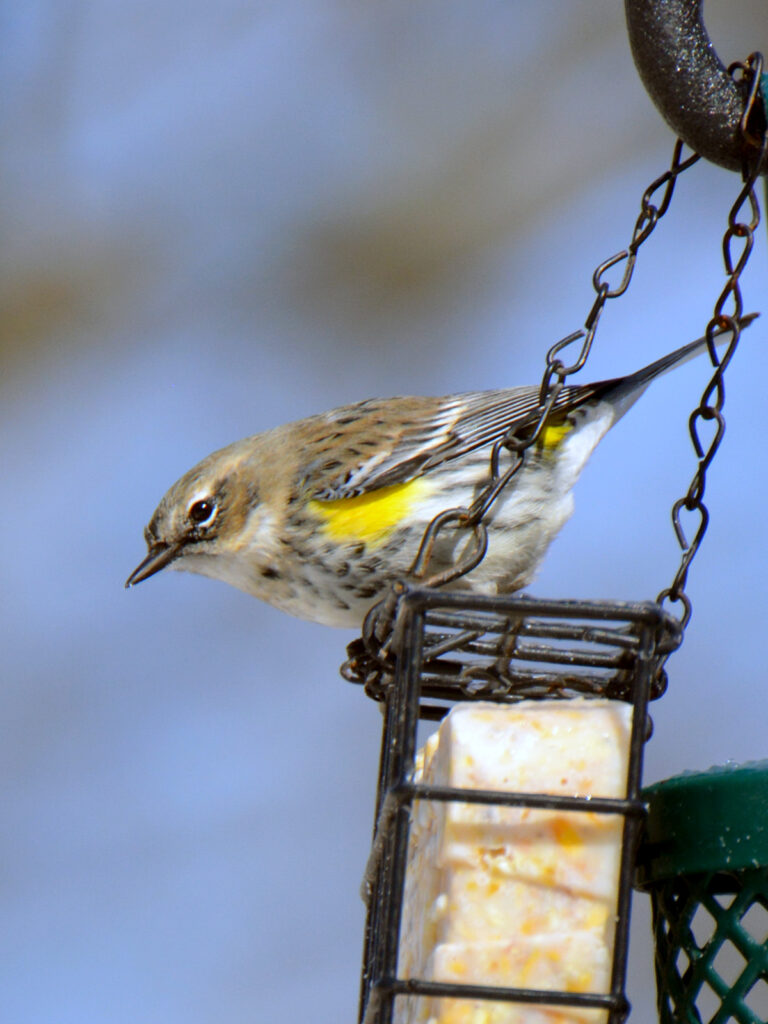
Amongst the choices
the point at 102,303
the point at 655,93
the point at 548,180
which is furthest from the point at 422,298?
the point at 655,93

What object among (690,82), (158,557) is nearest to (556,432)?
(158,557)

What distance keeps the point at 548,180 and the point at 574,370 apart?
458 centimetres

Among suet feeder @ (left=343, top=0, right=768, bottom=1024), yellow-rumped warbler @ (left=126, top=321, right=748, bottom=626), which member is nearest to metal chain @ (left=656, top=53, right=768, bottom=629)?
suet feeder @ (left=343, top=0, right=768, bottom=1024)

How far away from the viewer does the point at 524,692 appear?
247 centimetres

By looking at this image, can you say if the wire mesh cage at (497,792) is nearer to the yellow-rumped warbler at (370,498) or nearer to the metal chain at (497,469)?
the metal chain at (497,469)

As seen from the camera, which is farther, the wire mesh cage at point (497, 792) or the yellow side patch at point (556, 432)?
the yellow side patch at point (556, 432)

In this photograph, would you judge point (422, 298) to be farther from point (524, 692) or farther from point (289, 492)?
point (524, 692)

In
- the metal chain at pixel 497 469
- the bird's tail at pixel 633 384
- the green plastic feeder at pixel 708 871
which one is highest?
the bird's tail at pixel 633 384

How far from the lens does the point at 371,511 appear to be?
126 inches

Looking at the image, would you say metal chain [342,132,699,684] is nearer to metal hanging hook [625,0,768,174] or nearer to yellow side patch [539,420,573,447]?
metal hanging hook [625,0,768,174]

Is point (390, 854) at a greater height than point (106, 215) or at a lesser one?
lesser

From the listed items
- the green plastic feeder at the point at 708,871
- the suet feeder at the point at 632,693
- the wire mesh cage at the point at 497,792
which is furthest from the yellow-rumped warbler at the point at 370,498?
the green plastic feeder at the point at 708,871

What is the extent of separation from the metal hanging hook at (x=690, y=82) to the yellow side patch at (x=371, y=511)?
1198 millimetres

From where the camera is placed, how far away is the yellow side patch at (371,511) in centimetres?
314
